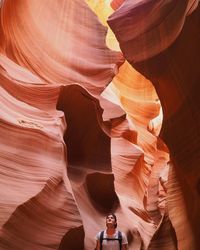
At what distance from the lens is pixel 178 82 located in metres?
6.56

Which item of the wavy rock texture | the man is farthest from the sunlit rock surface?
the man

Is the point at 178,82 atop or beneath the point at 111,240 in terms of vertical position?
atop

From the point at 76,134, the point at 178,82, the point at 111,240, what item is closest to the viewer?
the point at 111,240

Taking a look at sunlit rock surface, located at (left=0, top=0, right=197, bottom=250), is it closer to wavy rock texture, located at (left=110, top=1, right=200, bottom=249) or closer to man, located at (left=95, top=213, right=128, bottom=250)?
wavy rock texture, located at (left=110, top=1, right=200, bottom=249)

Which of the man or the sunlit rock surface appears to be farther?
the sunlit rock surface

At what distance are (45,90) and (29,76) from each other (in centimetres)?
59

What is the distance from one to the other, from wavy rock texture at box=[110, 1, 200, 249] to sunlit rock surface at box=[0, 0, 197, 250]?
0.06 feet

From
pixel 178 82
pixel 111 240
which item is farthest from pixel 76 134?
pixel 111 240

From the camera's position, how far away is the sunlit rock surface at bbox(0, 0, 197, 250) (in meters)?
6.09

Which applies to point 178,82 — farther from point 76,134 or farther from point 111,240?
point 111,240

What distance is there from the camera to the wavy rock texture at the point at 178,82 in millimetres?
6180

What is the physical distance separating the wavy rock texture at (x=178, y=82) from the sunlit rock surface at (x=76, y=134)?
2 cm

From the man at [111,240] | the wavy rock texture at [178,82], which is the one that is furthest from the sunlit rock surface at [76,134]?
the man at [111,240]

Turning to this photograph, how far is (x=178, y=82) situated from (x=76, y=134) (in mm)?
2788
